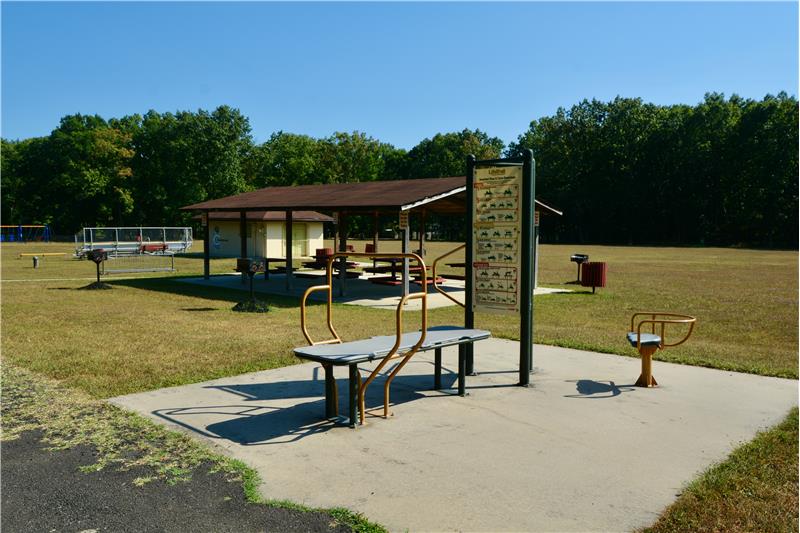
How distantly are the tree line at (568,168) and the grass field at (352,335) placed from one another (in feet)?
135

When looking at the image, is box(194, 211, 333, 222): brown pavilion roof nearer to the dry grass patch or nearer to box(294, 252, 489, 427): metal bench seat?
box(294, 252, 489, 427): metal bench seat

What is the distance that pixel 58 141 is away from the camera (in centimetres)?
6231

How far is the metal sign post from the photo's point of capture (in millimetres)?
6758

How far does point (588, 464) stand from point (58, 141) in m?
69.0

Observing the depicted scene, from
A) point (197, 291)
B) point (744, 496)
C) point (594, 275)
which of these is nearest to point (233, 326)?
point (197, 291)

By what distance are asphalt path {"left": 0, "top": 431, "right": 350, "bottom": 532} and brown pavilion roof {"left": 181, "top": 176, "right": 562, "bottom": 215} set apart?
10358mm

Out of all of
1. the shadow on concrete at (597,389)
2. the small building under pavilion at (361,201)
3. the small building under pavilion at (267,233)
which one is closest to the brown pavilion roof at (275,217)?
the small building under pavilion at (267,233)

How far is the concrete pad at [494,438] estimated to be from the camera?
3.80m

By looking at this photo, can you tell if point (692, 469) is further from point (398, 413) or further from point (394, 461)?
point (398, 413)

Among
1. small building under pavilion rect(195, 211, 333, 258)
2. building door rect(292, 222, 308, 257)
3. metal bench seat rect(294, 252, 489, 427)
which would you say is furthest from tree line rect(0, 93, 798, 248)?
Result: metal bench seat rect(294, 252, 489, 427)

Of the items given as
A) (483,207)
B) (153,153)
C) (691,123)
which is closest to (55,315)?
(483,207)

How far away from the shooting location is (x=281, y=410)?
5770 millimetres

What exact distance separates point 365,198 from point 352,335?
7.04 meters

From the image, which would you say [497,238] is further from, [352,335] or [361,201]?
[361,201]
